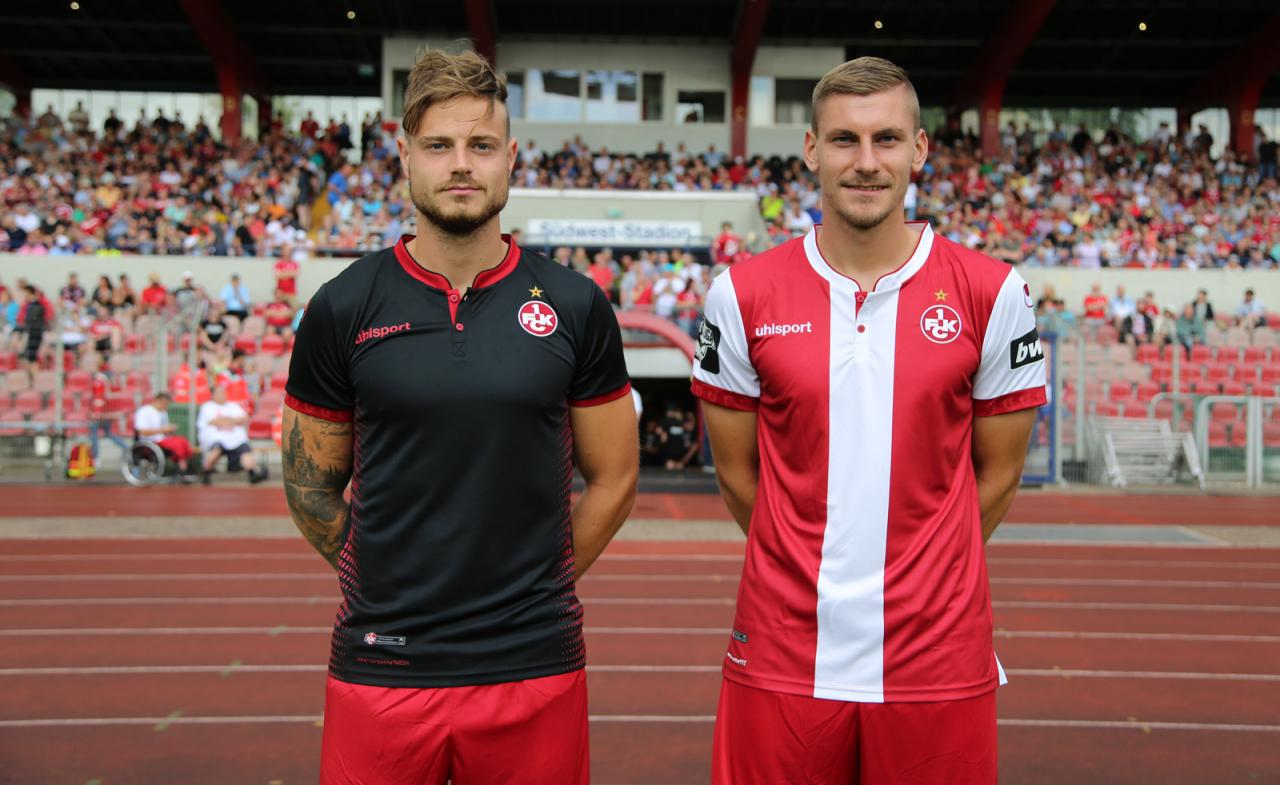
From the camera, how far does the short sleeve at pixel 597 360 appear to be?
2.75 metres

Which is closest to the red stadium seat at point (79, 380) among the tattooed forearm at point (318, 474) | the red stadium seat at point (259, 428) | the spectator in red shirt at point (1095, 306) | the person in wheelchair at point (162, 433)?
the person in wheelchair at point (162, 433)

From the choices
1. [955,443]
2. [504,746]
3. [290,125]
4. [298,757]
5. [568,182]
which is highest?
[290,125]

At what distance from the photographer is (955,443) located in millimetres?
2738

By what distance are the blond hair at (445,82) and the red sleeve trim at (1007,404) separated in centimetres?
119

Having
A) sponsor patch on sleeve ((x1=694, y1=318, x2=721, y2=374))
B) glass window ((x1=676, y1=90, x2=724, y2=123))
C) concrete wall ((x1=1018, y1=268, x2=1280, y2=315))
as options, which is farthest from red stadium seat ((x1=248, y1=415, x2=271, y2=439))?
sponsor patch on sleeve ((x1=694, y1=318, x2=721, y2=374))

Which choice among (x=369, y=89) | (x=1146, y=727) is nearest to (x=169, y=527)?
(x=1146, y=727)

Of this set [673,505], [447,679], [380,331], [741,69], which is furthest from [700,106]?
[447,679]

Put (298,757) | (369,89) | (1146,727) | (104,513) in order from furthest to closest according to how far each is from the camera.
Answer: (369,89), (104,513), (1146,727), (298,757)

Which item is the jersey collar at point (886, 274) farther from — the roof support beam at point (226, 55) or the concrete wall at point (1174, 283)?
the roof support beam at point (226, 55)

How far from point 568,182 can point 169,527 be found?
614 inches

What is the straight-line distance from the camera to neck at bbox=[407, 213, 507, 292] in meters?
2.70

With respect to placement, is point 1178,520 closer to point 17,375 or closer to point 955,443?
point 955,443

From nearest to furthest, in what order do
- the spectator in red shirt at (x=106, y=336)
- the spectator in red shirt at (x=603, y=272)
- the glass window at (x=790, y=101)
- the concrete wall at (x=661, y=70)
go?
the spectator in red shirt at (x=106, y=336), the spectator in red shirt at (x=603, y=272), the concrete wall at (x=661, y=70), the glass window at (x=790, y=101)

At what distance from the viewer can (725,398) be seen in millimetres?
2900
